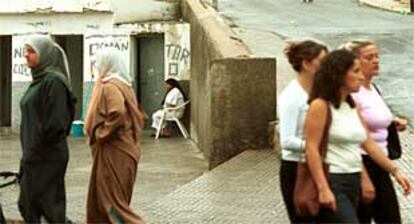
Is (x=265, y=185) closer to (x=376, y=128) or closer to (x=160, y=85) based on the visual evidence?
(x=376, y=128)

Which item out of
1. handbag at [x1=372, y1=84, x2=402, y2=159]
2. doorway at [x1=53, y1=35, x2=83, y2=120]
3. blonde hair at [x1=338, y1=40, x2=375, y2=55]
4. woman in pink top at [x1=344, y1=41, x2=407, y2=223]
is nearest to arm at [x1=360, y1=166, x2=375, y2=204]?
woman in pink top at [x1=344, y1=41, x2=407, y2=223]

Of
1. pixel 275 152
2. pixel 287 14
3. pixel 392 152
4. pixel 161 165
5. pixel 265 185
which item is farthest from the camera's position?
pixel 287 14

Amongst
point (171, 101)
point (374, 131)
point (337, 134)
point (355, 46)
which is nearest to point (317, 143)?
point (337, 134)

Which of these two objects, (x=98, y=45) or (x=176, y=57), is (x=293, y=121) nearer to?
(x=176, y=57)

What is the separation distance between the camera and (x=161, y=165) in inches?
628

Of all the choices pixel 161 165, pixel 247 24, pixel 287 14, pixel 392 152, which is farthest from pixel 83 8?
pixel 392 152

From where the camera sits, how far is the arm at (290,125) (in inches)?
239

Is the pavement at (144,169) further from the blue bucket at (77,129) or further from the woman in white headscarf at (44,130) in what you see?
the woman in white headscarf at (44,130)

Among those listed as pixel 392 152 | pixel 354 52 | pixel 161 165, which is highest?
pixel 354 52

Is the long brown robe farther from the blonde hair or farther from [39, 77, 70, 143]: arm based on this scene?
the blonde hair

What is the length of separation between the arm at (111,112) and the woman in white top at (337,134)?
2.43m

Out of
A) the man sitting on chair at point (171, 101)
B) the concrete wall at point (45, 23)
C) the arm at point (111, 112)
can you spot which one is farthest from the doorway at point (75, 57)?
the arm at point (111, 112)

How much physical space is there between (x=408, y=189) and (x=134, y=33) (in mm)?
17270

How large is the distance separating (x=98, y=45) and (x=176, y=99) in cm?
300
